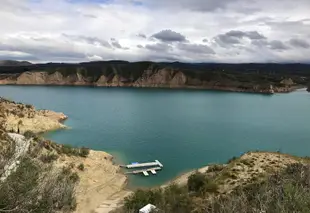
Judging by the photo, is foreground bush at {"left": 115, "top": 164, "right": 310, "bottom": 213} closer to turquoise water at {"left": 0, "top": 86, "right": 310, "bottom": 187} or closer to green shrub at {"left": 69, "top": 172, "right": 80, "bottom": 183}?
green shrub at {"left": 69, "top": 172, "right": 80, "bottom": 183}

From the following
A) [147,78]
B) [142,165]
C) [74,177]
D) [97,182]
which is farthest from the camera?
[147,78]

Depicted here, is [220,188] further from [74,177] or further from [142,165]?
[142,165]

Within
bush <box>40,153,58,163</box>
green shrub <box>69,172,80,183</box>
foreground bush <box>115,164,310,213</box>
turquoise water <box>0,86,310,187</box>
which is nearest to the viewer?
foreground bush <box>115,164,310,213</box>

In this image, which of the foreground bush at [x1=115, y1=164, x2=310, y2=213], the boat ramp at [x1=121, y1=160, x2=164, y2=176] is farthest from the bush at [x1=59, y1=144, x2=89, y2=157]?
the foreground bush at [x1=115, y1=164, x2=310, y2=213]

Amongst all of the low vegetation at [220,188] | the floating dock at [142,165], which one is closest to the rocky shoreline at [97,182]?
the floating dock at [142,165]

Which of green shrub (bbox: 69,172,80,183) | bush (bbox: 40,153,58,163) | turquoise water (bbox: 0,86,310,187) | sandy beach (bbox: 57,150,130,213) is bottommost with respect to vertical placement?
turquoise water (bbox: 0,86,310,187)

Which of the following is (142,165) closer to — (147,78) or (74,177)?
(74,177)

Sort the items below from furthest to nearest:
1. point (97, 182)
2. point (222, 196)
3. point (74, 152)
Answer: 1. point (74, 152)
2. point (97, 182)
3. point (222, 196)

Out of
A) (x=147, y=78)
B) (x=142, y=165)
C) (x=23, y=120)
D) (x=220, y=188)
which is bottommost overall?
(x=142, y=165)

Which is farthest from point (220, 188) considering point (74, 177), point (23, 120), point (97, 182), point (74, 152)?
point (23, 120)

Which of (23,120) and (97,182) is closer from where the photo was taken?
(97,182)

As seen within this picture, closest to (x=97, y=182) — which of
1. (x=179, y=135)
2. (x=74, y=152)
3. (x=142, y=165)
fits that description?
(x=74, y=152)

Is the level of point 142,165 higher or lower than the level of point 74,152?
lower
